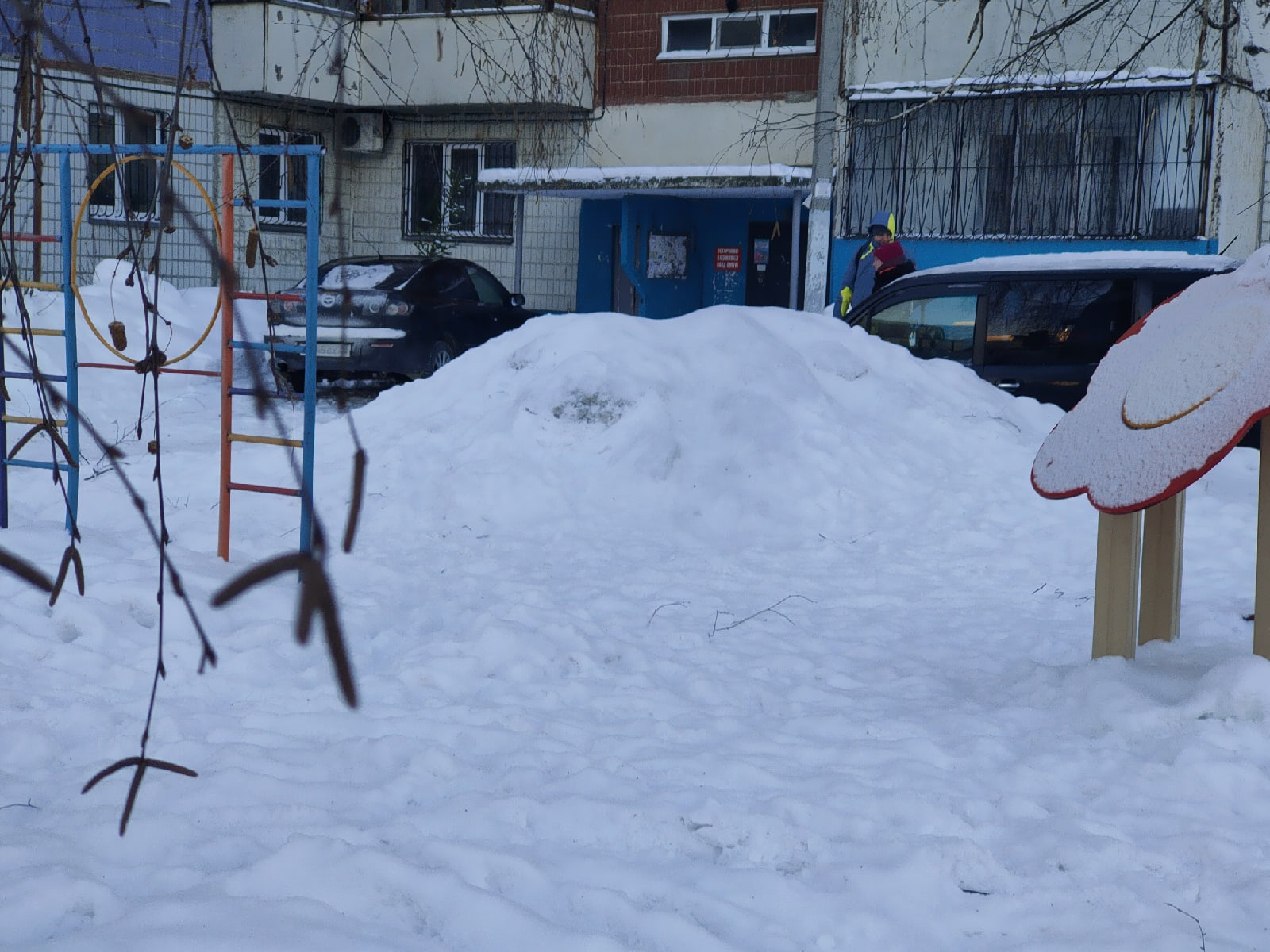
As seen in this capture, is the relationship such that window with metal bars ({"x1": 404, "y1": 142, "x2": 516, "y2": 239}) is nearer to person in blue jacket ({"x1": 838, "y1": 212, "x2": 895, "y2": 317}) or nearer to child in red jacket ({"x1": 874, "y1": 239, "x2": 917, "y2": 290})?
person in blue jacket ({"x1": 838, "y1": 212, "x2": 895, "y2": 317})

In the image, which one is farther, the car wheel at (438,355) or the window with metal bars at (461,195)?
the window with metal bars at (461,195)

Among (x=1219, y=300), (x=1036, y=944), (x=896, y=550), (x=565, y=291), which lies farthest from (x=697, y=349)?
(x=565, y=291)

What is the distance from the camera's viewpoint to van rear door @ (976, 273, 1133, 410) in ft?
29.6

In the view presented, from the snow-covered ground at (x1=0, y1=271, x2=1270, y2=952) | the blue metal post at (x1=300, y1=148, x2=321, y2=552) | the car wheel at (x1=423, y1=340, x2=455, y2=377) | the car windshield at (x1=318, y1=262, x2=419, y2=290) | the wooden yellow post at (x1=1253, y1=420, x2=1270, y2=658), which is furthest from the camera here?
the car windshield at (x1=318, y1=262, x2=419, y2=290)

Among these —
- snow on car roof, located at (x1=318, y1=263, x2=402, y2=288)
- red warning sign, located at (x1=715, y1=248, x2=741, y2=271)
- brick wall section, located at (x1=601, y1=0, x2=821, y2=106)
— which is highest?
brick wall section, located at (x1=601, y1=0, x2=821, y2=106)

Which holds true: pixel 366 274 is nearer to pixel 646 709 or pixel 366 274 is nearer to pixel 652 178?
pixel 652 178

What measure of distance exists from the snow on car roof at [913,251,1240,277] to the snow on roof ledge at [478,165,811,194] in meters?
5.94

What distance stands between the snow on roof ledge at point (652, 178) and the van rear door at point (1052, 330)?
6.18 metres

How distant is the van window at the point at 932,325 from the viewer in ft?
31.3

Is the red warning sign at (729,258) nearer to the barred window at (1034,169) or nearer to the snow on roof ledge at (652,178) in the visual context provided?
the snow on roof ledge at (652,178)

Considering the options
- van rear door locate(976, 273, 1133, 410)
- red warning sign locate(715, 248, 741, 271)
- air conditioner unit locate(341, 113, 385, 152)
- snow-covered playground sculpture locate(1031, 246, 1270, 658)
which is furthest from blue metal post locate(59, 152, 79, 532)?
air conditioner unit locate(341, 113, 385, 152)

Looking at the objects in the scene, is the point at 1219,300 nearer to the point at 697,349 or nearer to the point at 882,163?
the point at 697,349

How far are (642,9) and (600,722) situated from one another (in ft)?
50.1

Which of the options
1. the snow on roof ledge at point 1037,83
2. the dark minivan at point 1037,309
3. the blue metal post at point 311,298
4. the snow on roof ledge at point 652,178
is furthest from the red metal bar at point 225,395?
the snow on roof ledge at point 652,178
